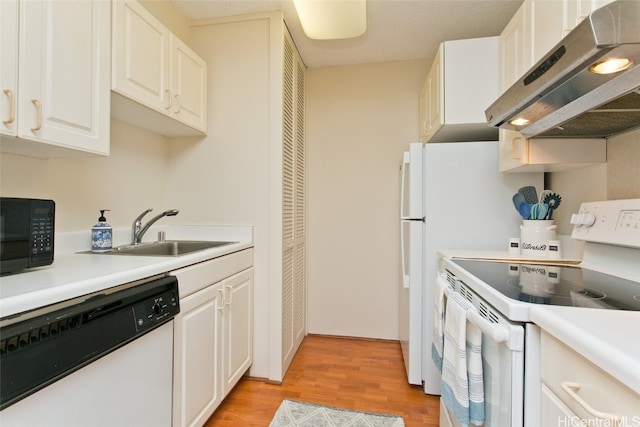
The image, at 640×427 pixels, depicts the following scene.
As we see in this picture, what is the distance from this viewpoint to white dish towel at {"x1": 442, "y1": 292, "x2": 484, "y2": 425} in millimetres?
951

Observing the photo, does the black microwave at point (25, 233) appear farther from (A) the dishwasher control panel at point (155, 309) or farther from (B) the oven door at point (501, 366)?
(B) the oven door at point (501, 366)

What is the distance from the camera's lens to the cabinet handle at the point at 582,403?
508 millimetres

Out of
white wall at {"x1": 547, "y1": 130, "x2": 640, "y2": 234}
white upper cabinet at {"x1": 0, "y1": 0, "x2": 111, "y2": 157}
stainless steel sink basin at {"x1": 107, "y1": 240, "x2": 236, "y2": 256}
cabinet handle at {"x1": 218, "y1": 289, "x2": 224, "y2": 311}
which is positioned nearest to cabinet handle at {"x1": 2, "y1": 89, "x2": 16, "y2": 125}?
white upper cabinet at {"x1": 0, "y1": 0, "x2": 111, "y2": 157}

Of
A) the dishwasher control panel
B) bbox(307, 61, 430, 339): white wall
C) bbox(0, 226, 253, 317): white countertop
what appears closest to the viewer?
bbox(0, 226, 253, 317): white countertop

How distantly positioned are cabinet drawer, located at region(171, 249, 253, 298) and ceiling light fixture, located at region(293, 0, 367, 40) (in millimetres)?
1527

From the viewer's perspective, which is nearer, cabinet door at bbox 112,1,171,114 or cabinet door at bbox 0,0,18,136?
cabinet door at bbox 0,0,18,136

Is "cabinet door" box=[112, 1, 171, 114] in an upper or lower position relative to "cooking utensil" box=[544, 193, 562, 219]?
upper

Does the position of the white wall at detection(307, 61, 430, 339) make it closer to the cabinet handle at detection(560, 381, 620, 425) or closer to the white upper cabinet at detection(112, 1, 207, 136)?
the white upper cabinet at detection(112, 1, 207, 136)

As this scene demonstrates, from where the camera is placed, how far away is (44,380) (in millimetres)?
732

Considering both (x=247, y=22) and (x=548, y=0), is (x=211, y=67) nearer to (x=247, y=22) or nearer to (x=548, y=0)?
(x=247, y=22)

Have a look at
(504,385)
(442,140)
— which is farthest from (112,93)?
(442,140)

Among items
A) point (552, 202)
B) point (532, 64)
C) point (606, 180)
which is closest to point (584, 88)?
point (532, 64)

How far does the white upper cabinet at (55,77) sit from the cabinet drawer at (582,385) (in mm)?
1681

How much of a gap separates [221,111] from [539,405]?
222 centimetres
